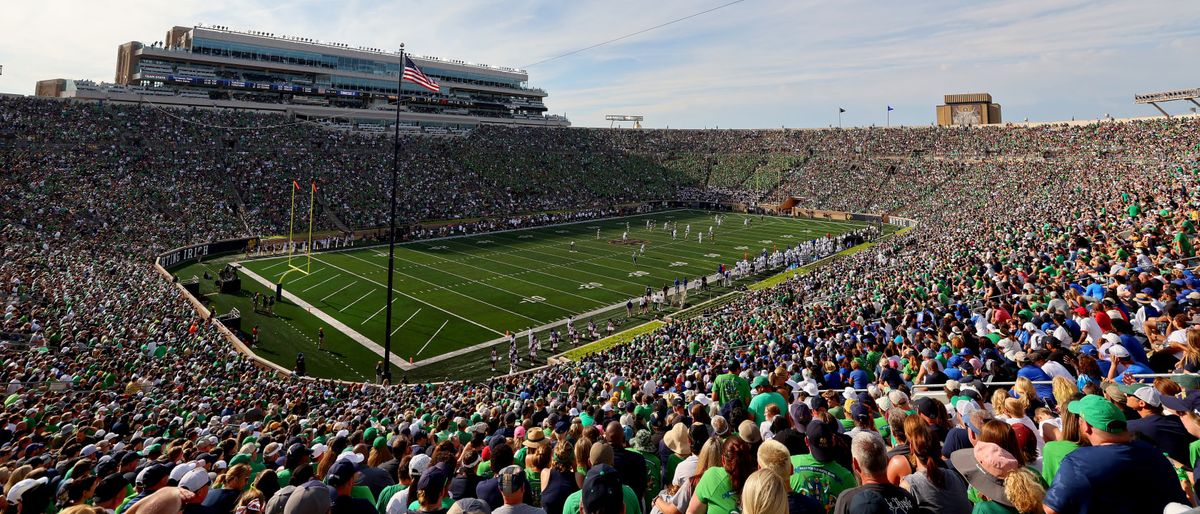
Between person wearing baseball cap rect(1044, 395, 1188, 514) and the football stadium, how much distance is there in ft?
0.04

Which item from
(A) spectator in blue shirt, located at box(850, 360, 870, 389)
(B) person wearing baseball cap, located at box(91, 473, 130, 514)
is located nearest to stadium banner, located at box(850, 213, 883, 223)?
(A) spectator in blue shirt, located at box(850, 360, 870, 389)

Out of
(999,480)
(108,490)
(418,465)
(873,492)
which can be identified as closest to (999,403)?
(999,480)

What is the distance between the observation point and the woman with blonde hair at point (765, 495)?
8.89 ft

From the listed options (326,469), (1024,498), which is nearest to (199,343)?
(326,469)

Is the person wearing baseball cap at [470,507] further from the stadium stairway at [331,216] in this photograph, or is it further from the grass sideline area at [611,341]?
the stadium stairway at [331,216]

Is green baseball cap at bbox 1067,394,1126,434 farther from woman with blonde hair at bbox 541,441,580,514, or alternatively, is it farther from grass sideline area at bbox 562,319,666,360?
grass sideline area at bbox 562,319,666,360

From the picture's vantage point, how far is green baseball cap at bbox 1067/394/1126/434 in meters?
3.36

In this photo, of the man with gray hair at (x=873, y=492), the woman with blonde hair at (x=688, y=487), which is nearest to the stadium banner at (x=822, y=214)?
the woman with blonde hair at (x=688, y=487)

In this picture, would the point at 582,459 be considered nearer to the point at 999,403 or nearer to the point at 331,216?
the point at 999,403

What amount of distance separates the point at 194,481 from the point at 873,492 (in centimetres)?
454

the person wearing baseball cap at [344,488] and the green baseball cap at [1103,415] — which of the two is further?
the person wearing baseball cap at [344,488]

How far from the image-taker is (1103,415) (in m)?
3.40

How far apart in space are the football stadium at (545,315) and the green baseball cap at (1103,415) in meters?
0.02

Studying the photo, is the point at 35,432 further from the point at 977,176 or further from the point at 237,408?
the point at 977,176
